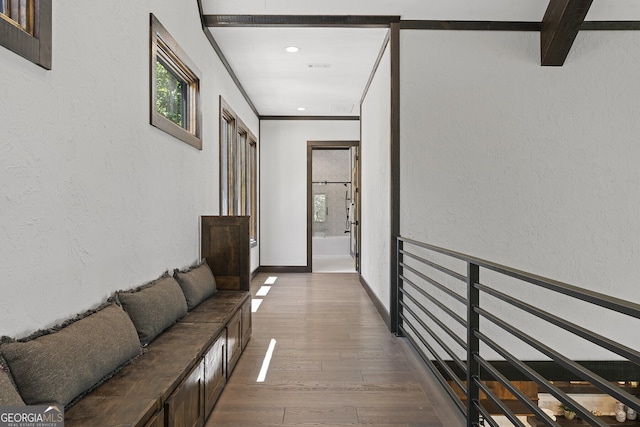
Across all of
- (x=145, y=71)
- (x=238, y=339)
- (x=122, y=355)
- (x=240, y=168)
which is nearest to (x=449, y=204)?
(x=238, y=339)

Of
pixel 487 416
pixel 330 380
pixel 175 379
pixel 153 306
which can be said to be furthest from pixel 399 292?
pixel 175 379

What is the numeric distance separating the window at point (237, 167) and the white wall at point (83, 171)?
71.8 inches

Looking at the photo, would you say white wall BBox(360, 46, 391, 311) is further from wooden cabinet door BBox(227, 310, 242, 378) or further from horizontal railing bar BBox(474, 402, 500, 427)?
horizontal railing bar BBox(474, 402, 500, 427)

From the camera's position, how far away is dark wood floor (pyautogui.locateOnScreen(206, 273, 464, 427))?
7.30 feet

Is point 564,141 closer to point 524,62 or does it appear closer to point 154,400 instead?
point 524,62

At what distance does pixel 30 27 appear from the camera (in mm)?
1475

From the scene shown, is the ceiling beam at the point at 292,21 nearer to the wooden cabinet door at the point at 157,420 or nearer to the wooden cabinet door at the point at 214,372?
the wooden cabinet door at the point at 214,372

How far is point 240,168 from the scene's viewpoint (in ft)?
20.0

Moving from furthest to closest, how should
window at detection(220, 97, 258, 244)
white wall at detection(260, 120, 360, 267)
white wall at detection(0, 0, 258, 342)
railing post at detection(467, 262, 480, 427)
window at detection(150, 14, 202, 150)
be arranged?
1. white wall at detection(260, 120, 360, 267)
2. window at detection(220, 97, 258, 244)
3. window at detection(150, 14, 202, 150)
4. railing post at detection(467, 262, 480, 427)
5. white wall at detection(0, 0, 258, 342)

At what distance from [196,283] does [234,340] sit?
48 centimetres

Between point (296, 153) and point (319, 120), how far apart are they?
697mm

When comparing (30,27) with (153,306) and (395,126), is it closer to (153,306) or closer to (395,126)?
(153,306)

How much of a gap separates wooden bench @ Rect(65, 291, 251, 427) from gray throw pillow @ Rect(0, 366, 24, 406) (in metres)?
0.19

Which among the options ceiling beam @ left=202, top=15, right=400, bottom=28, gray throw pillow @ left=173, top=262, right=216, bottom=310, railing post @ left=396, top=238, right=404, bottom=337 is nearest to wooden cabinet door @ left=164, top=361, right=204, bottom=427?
gray throw pillow @ left=173, top=262, right=216, bottom=310
